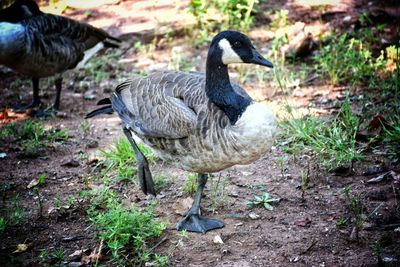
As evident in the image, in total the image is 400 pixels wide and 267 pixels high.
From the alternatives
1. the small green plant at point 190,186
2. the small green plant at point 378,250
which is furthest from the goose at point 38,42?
the small green plant at point 378,250

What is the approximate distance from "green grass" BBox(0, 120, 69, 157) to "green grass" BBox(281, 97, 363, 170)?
2611 millimetres

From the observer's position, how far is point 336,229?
4.08 m

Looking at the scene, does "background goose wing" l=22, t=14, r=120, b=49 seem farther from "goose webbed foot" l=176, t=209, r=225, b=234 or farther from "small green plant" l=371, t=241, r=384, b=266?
"small green plant" l=371, t=241, r=384, b=266

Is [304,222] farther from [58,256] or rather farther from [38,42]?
[38,42]

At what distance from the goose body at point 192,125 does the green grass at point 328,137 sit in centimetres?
130

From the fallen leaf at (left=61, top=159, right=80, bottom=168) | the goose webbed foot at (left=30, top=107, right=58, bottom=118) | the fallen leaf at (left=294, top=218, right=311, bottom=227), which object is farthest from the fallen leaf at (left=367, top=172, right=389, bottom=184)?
the goose webbed foot at (left=30, top=107, right=58, bottom=118)

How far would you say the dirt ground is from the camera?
151 inches

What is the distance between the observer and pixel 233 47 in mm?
3953

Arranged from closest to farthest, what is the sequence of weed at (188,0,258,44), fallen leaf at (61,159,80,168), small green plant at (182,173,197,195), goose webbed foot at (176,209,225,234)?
goose webbed foot at (176,209,225,234)
small green plant at (182,173,197,195)
fallen leaf at (61,159,80,168)
weed at (188,0,258,44)

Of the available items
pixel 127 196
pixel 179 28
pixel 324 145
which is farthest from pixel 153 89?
pixel 179 28

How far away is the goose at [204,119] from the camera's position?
3.71 meters

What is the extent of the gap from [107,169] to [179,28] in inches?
144

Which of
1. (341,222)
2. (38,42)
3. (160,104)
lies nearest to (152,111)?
(160,104)

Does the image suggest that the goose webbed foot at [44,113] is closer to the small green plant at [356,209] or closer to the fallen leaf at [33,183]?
the fallen leaf at [33,183]
